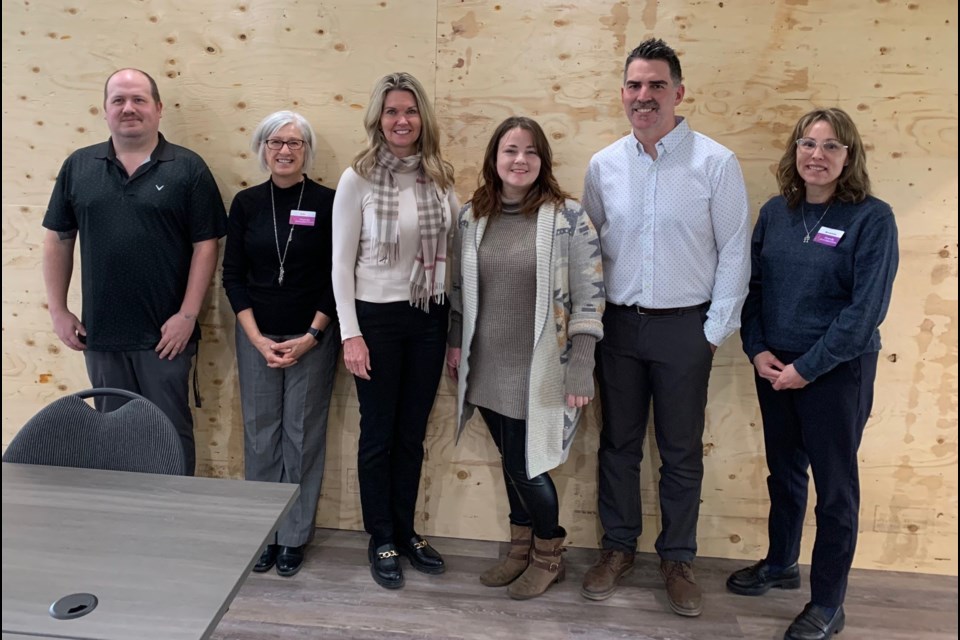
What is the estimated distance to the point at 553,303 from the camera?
226 centimetres

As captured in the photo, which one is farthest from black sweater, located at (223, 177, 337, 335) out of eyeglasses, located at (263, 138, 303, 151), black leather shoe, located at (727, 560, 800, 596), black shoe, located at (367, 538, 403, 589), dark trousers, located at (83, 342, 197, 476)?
black leather shoe, located at (727, 560, 800, 596)

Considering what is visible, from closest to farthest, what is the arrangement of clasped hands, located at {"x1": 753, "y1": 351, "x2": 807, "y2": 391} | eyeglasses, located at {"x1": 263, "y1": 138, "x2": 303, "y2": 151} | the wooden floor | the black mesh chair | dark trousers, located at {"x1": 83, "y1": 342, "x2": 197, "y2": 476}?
1. the black mesh chair
2. clasped hands, located at {"x1": 753, "y1": 351, "x2": 807, "y2": 391}
3. the wooden floor
4. eyeglasses, located at {"x1": 263, "y1": 138, "x2": 303, "y2": 151}
5. dark trousers, located at {"x1": 83, "y1": 342, "x2": 197, "y2": 476}

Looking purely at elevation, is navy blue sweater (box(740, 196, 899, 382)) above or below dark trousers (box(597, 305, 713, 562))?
above

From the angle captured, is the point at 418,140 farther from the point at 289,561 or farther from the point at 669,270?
the point at 289,561

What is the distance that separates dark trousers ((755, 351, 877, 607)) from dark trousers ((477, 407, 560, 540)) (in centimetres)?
84

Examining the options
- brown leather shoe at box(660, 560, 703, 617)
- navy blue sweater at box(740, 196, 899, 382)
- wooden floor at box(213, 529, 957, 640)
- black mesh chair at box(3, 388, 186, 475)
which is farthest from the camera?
brown leather shoe at box(660, 560, 703, 617)

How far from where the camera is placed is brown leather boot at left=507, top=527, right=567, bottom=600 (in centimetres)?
248

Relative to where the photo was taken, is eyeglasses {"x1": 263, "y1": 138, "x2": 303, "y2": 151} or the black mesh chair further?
eyeglasses {"x1": 263, "y1": 138, "x2": 303, "y2": 151}

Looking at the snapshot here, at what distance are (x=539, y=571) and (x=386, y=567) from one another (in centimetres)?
58

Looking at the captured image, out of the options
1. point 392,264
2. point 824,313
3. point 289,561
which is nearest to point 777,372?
point 824,313

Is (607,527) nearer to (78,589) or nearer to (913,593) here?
(913,593)

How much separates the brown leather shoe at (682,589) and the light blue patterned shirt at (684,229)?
2.82 ft

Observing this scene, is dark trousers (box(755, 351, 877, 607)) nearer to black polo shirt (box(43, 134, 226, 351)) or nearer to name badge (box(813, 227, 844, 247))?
name badge (box(813, 227, 844, 247))

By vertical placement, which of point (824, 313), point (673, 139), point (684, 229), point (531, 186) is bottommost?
point (824, 313)
